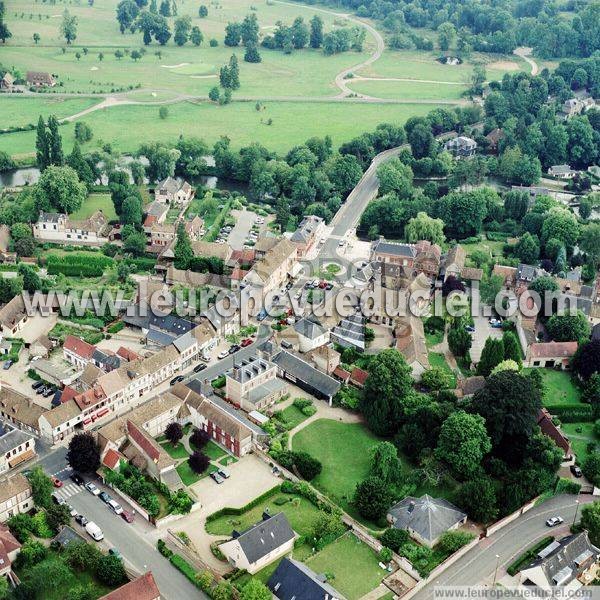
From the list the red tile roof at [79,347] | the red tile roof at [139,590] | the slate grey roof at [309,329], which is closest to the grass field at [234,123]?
the slate grey roof at [309,329]

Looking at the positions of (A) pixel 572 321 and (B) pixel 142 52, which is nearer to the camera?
(A) pixel 572 321

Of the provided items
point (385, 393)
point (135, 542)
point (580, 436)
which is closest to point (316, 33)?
point (385, 393)

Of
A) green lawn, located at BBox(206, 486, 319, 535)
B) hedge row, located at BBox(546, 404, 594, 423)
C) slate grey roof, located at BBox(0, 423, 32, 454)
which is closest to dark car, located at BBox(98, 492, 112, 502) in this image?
green lawn, located at BBox(206, 486, 319, 535)

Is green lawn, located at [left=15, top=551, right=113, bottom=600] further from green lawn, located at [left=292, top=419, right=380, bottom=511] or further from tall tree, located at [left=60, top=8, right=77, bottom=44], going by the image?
tall tree, located at [left=60, top=8, right=77, bottom=44]

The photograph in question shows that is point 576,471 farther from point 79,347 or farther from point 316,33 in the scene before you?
point 316,33

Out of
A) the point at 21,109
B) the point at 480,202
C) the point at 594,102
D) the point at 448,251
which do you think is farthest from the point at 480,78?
the point at 21,109

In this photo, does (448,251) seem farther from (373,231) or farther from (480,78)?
(480,78)
